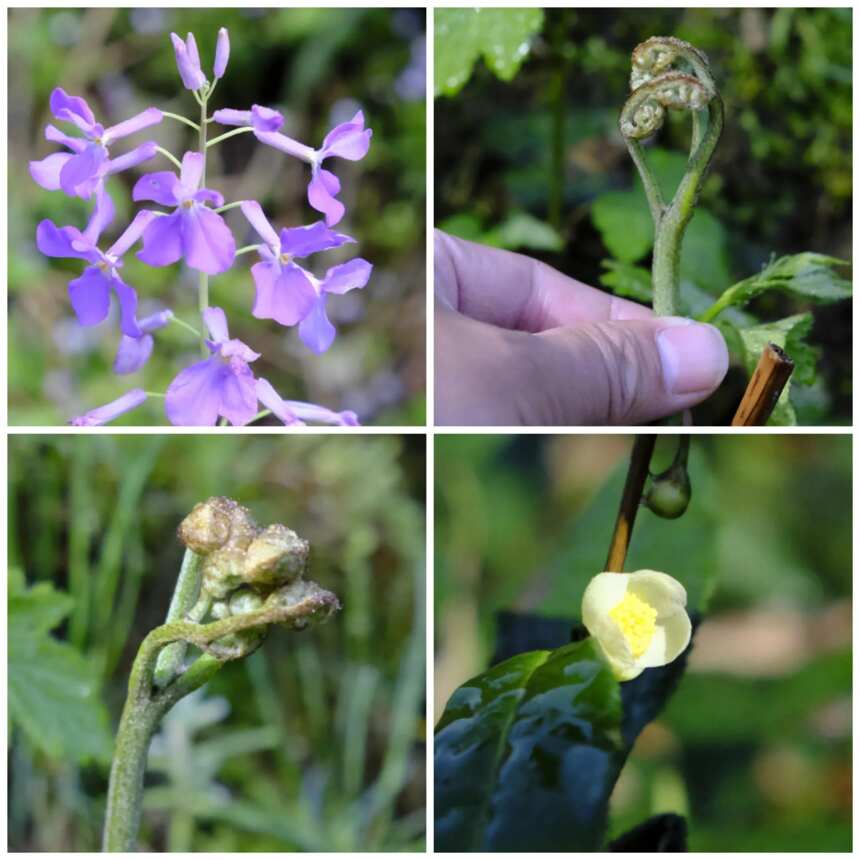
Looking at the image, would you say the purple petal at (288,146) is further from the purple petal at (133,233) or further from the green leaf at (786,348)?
the green leaf at (786,348)

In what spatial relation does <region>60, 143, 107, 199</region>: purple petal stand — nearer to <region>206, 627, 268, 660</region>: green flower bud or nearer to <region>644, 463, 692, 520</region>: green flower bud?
<region>206, 627, 268, 660</region>: green flower bud

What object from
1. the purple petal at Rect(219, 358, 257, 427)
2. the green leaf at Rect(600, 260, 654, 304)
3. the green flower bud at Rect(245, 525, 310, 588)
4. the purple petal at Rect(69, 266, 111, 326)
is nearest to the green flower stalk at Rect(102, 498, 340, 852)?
the green flower bud at Rect(245, 525, 310, 588)

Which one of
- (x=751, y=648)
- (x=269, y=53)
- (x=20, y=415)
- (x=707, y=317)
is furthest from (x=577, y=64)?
(x=20, y=415)

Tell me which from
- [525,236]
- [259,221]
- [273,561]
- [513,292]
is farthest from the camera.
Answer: [525,236]

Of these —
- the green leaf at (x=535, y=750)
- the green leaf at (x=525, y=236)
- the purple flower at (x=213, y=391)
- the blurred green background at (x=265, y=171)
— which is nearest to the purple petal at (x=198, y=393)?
the purple flower at (x=213, y=391)

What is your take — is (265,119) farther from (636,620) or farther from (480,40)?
(636,620)

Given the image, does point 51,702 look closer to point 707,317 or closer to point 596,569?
point 596,569

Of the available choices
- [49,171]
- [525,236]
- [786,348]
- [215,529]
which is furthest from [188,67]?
[786,348]
